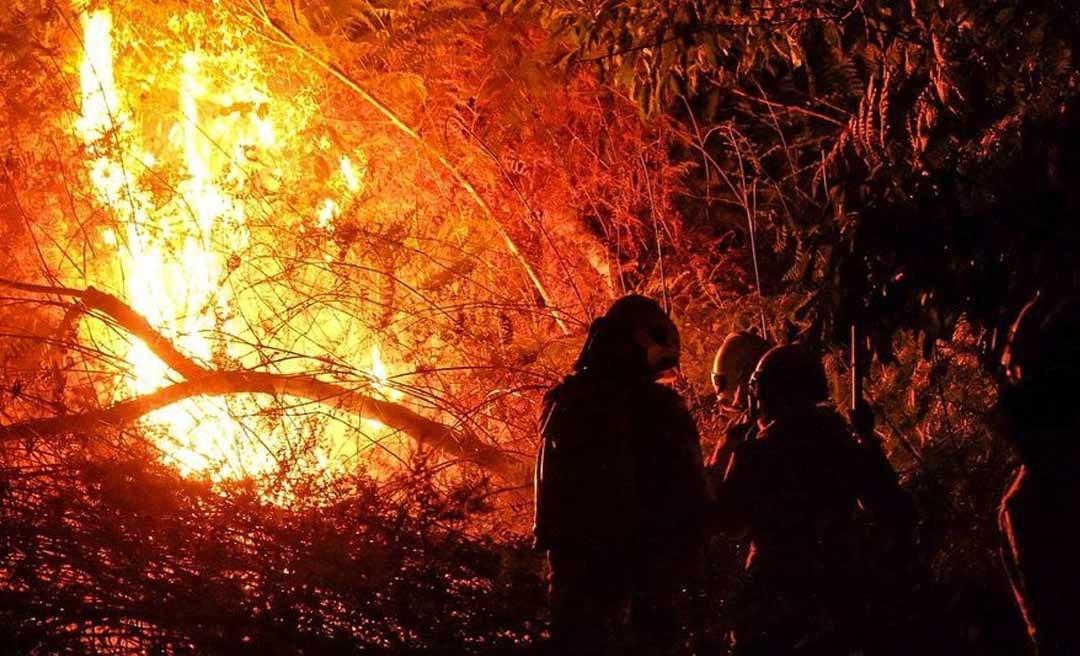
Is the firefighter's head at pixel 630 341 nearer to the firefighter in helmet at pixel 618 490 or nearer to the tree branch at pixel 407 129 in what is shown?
the firefighter in helmet at pixel 618 490

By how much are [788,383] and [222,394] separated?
4.09 metres

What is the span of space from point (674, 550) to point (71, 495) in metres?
3.07

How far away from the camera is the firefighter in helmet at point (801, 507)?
18.1 ft

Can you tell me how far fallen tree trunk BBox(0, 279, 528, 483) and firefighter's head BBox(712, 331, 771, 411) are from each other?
2167 millimetres

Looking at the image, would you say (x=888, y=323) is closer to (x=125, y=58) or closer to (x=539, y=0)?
(x=539, y=0)

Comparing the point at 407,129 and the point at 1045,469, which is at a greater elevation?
the point at 407,129

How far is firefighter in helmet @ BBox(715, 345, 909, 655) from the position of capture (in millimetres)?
5504

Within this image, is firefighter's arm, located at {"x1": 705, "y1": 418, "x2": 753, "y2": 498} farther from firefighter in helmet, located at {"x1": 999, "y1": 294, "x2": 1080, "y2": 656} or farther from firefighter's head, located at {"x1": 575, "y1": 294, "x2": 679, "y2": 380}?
firefighter in helmet, located at {"x1": 999, "y1": 294, "x2": 1080, "y2": 656}

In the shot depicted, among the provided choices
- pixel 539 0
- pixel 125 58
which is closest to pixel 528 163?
pixel 539 0

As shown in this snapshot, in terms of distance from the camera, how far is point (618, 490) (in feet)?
17.0

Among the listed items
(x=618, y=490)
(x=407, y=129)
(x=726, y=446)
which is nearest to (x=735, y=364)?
(x=726, y=446)

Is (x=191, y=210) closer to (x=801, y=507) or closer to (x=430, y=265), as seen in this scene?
(x=430, y=265)

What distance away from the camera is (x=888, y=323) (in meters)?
5.65

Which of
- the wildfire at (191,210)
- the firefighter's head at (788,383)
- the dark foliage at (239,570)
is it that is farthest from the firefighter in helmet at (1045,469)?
the wildfire at (191,210)
